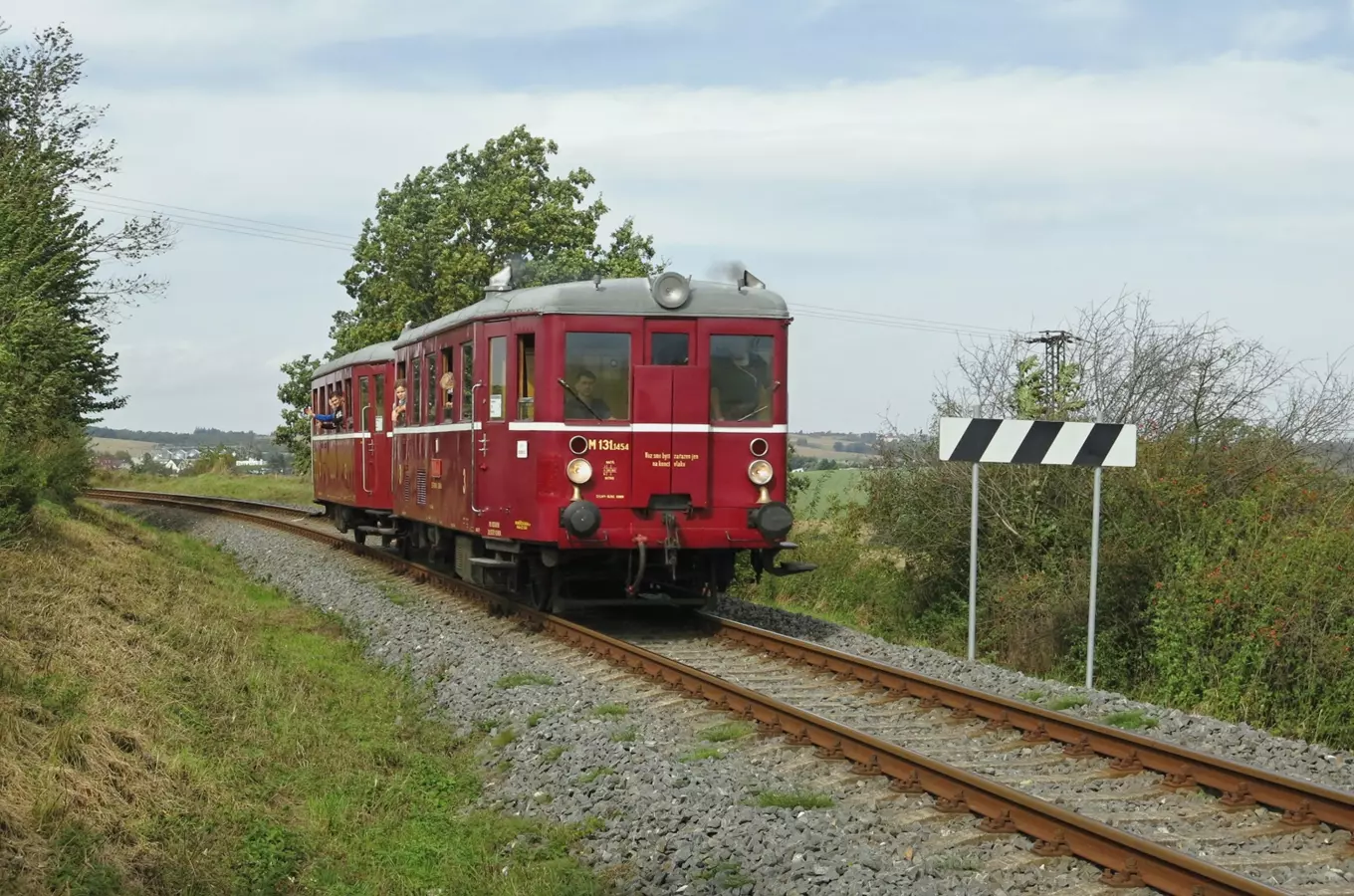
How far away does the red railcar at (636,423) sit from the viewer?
477 inches

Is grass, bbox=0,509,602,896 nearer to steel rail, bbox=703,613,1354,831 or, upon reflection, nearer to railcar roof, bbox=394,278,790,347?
steel rail, bbox=703,613,1354,831

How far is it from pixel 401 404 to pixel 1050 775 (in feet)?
38.1

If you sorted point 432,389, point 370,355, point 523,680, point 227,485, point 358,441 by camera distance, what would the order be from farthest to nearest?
point 227,485 < point 358,441 < point 370,355 < point 432,389 < point 523,680

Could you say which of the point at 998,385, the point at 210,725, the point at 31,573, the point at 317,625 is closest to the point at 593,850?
the point at 210,725

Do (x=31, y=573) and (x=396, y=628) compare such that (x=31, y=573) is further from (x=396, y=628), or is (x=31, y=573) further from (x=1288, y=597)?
(x=1288, y=597)

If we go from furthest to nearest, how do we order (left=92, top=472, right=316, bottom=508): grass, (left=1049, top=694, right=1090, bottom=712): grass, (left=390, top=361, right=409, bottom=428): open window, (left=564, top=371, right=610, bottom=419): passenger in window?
(left=92, top=472, right=316, bottom=508): grass
(left=390, top=361, right=409, bottom=428): open window
(left=564, top=371, right=610, bottom=419): passenger in window
(left=1049, top=694, right=1090, bottom=712): grass

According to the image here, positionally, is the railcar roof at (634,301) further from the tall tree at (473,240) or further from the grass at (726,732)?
the tall tree at (473,240)

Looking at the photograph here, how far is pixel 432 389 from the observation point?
15.5 m

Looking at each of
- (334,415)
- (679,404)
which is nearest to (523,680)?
(679,404)

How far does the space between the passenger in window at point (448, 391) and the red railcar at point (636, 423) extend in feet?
4.75

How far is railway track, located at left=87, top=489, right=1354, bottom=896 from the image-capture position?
19.1 ft

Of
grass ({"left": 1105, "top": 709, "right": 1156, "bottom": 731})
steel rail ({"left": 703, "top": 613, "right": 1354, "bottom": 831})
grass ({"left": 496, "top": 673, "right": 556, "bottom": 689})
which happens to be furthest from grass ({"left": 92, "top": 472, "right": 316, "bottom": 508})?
grass ({"left": 1105, "top": 709, "right": 1156, "bottom": 731})

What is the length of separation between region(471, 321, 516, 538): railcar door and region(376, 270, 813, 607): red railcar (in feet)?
0.06

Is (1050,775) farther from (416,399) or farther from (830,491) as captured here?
(830,491)
